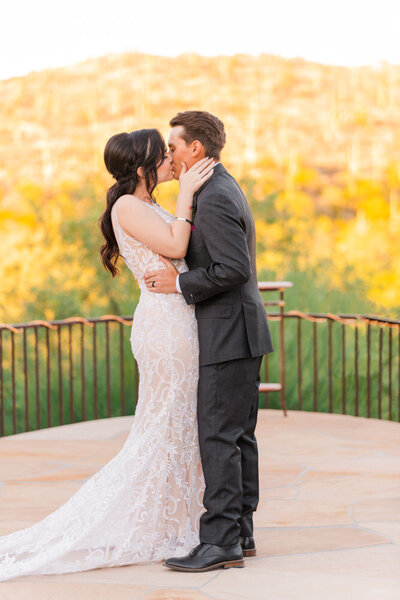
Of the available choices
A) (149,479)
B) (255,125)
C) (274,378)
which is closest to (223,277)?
(149,479)

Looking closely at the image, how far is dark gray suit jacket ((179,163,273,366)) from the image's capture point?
3.61 metres

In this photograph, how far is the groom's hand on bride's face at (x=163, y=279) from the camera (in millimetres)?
3803

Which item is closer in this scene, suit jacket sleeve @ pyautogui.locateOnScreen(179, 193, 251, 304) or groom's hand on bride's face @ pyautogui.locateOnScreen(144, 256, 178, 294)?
suit jacket sleeve @ pyautogui.locateOnScreen(179, 193, 251, 304)

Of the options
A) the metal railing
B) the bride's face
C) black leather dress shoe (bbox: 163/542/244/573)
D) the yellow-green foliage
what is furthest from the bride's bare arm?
the yellow-green foliage

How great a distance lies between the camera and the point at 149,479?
3.87m

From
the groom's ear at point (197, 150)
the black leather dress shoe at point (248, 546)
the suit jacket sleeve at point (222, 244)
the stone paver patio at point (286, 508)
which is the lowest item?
the stone paver patio at point (286, 508)

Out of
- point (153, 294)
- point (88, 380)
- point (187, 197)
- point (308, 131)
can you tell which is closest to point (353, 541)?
point (153, 294)

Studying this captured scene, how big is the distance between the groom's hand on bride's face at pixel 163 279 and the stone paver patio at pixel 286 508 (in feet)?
3.88

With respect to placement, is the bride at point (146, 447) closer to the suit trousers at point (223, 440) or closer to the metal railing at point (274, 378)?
the suit trousers at point (223, 440)

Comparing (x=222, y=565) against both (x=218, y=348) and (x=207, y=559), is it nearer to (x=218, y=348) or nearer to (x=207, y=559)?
(x=207, y=559)

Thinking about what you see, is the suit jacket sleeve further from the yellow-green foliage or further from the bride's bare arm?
the yellow-green foliage

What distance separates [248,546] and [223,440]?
609 mm

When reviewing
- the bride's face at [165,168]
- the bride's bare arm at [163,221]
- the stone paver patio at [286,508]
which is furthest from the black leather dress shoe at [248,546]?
the bride's face at [165,168]

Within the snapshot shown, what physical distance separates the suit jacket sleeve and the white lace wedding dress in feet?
0.90
